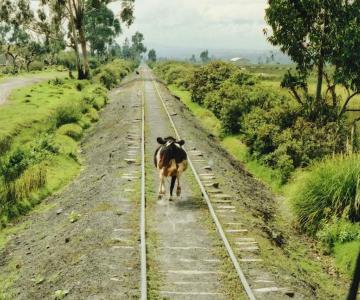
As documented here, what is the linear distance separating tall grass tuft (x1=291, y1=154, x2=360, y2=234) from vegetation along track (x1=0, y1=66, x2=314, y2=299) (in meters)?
1.97

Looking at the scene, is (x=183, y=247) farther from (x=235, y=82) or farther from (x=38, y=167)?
(x=235, y=82)

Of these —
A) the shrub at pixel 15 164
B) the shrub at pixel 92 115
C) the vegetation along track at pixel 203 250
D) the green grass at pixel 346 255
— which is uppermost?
the shrub at pixel 92 115

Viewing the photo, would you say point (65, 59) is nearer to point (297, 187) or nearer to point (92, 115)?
point (92, 115)

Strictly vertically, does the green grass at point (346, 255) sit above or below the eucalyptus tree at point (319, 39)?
below

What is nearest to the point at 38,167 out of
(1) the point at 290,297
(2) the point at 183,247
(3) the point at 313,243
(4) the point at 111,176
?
(4) the point at 111,176

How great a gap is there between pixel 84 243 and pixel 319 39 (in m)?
13.0

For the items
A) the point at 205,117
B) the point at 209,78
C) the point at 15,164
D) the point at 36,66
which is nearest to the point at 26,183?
the point at 15,164

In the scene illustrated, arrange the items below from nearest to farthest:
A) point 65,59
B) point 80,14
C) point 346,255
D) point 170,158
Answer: point 346,255
point 170,158
point 80,14
point 65,59

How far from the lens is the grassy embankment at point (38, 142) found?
1479 cm

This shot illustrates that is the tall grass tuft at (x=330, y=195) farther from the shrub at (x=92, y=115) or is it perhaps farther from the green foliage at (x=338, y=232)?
the shrub at (x=92, y=115)

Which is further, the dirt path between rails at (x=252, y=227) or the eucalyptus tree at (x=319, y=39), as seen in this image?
the eucalyptus tree at (x=319, y=39)

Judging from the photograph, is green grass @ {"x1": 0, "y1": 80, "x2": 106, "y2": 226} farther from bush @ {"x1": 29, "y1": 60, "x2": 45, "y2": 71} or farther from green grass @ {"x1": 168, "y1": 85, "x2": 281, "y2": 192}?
bush @ {"x1": 29, "y1": 60, "x2": 45, "y2": 71}

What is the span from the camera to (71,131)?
2436 cm

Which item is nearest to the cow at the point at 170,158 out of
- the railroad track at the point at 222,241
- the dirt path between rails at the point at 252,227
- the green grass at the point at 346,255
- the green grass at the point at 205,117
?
the railroad track at the point at 222,241
